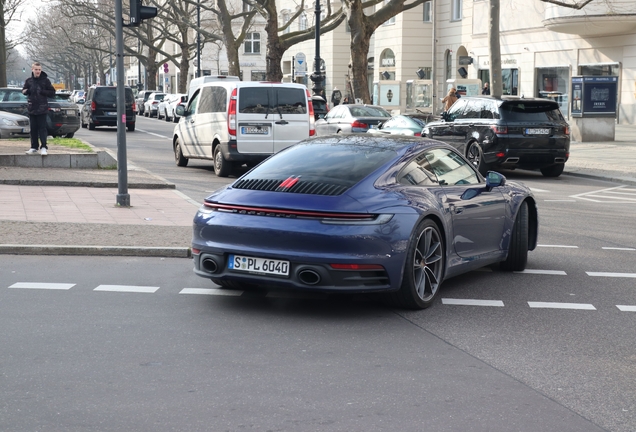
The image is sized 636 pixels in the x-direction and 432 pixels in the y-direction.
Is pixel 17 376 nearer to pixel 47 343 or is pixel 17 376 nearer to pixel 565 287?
pixel 47 343

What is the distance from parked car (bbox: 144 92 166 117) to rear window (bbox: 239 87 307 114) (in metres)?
42.7

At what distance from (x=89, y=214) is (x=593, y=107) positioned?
804 inches

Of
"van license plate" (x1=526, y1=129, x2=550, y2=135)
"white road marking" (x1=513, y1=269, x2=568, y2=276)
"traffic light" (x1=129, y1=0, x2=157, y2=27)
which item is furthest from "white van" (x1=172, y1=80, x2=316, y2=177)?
"white road marking" (x1=513, y1=269, x2=568, y2=276)

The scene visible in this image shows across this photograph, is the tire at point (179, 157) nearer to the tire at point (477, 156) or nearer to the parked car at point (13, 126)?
the parked car at point (13, 126)

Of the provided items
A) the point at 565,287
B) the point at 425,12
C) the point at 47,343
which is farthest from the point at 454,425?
the point at 425,12

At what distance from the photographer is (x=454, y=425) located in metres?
4.55

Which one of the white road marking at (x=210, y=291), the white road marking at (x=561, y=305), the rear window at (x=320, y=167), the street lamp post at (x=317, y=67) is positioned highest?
the street lamp post at (x=317, y=67)

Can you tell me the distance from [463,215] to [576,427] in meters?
3.47

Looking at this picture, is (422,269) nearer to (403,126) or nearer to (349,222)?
(349,222)

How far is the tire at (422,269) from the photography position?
22.8 feet

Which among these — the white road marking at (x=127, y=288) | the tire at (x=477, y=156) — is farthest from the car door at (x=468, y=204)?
the tire at (x=477, y=156)

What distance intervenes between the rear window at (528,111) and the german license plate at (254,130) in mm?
5088

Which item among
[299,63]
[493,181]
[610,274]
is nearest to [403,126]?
[299,63]

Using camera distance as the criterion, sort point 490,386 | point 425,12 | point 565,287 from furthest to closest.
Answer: point 425,12 → point 565,287 → point 490,386
